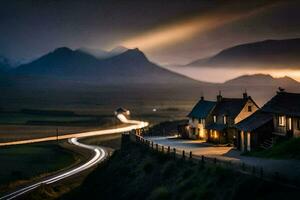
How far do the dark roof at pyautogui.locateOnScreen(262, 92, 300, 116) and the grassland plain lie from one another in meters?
31.4

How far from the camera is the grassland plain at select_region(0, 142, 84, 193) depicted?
209ft

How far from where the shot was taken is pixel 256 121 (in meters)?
52.9

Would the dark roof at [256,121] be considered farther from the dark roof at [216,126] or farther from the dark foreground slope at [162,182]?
the dark foreground slope at [162,182]

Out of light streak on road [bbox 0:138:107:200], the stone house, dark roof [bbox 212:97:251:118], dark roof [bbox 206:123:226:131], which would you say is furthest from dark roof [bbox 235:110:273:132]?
light streak on road [bbox 0:138:107:200]

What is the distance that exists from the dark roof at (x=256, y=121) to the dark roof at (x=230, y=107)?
650cm

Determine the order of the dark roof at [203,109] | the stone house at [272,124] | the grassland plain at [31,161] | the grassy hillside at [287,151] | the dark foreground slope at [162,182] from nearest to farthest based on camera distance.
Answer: the dark foreground slope at [162,182] < the grassy hillside at [287,151] < the stone house at [272,124] < the grassland plain at [31,161] < the dark roof at [203,109]

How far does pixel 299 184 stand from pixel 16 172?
47.1 m

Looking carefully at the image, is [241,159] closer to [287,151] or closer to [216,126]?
[287,151]

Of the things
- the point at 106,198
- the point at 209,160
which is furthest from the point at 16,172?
the point at 209,160

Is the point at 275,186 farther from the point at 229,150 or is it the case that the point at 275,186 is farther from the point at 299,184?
the point at 229,150

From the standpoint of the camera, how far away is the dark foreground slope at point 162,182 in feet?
99.0

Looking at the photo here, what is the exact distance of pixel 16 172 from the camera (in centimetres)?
6625

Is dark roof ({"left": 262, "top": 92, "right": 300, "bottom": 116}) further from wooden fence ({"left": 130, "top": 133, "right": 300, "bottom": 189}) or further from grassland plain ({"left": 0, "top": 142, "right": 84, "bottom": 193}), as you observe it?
grassland plain ({"left": 0, "top": 142, "right": 84, "bottom": 193})

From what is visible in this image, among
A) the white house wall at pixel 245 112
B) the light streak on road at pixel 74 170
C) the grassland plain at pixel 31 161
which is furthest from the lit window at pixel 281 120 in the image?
the grassland plain at pixel 31 161
